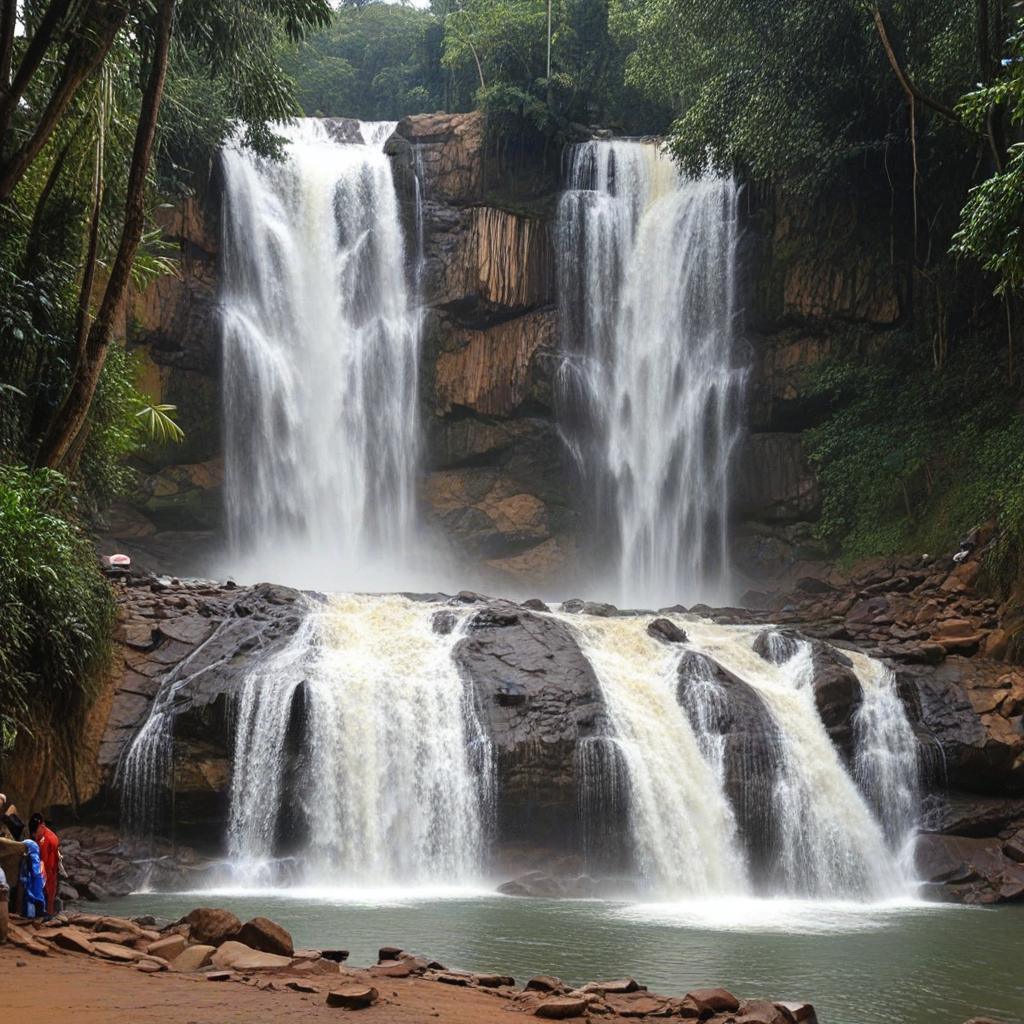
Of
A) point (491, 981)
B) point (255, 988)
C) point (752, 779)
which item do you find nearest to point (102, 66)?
point (255, 988)

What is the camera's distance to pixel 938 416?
27641mm

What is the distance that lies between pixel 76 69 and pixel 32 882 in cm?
970

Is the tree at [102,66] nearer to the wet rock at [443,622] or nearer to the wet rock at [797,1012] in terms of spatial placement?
the wet rock at [443,622]

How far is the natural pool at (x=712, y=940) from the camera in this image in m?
9.86

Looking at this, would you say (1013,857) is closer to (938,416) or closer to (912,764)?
(912,764)

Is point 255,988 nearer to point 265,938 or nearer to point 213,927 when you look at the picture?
point 265,938

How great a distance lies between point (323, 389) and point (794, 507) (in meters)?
12.3

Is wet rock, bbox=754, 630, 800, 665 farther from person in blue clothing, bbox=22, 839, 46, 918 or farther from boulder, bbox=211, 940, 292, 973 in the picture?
boulder, bbox=211, 940, 292, 973

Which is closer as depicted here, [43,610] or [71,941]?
[71,941]

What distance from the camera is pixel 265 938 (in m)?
8.51

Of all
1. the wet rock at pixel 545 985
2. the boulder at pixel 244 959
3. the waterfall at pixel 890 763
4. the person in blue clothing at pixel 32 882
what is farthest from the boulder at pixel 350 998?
the waterfall at pixel 890 763

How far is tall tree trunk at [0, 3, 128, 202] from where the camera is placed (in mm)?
14194

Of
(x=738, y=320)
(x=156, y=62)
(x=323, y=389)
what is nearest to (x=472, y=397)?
(x=323, y=389)

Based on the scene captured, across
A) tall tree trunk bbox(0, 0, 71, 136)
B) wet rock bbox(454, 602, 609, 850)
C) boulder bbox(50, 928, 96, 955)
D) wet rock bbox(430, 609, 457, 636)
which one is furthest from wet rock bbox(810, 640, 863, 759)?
tall tree trunk bbox(0, 0, 71, 136)
